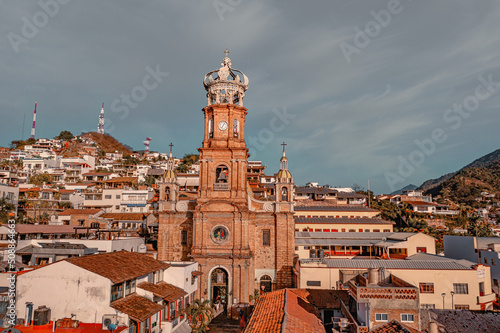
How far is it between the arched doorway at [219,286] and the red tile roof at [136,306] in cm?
1325

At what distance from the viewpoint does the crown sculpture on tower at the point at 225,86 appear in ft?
130

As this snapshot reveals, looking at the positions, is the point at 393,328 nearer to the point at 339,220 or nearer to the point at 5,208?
the point at 339,220

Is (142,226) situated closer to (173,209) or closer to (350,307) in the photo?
(173,209)

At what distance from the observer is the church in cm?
3528

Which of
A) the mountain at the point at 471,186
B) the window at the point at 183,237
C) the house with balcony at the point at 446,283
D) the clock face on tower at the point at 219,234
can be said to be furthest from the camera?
the mountain at the point at 471,186

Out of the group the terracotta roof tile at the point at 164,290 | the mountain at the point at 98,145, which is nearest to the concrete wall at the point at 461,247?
the terracotta roof tile at the point at 164,290

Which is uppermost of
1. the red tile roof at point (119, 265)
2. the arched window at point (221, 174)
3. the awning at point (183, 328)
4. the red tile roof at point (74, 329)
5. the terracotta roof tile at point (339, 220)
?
the arched window at point (221, 174)

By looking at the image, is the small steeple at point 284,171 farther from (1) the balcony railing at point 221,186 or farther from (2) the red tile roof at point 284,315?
(2) the red tile roof at point 284,315

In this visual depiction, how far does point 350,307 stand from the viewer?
22188 mm

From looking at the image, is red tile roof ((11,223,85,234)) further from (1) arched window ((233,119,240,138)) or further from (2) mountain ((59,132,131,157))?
(2) mountain ((59,132,131,157))

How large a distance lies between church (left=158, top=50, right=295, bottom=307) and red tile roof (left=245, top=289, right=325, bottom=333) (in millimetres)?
9400

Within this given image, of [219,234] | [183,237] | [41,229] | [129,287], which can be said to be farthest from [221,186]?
[41,229]

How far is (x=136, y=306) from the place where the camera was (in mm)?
21109

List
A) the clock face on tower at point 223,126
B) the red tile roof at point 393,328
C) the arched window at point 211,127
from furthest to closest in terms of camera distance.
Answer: the arched window at point 211,127
the clock face on tower at point 223,126
the red tile roof at point 393,328
